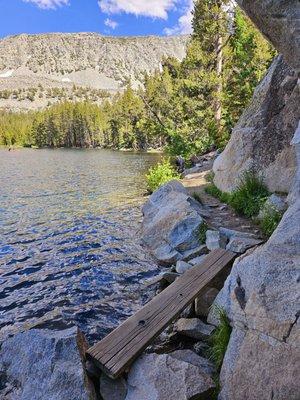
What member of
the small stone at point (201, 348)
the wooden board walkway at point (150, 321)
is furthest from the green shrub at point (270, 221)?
the small stone at point (201, 348)

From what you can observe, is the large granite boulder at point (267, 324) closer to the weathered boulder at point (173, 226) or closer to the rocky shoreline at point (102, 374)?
the rocky shoreline at point (102, 374)

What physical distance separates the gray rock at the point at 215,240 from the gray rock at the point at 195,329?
9.49 feet

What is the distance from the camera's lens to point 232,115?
1340 inches

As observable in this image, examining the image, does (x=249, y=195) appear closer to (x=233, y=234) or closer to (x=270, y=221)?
(x=270, y=221)

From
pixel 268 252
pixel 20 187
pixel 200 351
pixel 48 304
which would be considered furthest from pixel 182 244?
pixel 20 187

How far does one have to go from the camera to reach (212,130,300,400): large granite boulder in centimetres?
472

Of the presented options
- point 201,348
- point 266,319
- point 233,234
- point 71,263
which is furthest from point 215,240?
point 266,319

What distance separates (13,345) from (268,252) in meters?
4.77

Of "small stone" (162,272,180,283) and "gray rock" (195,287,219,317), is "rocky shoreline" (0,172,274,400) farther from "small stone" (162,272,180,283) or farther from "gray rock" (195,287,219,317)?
"small stone" (162,272,180,283)

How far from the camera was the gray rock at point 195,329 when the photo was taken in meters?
7.12

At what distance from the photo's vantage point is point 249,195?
12891 millimetres

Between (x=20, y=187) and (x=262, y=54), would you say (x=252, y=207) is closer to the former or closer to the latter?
(x=20, y=187)

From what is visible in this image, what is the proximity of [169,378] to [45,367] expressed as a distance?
2.03 metres

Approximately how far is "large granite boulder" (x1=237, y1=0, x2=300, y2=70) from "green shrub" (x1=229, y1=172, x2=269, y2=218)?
527 centimetres
